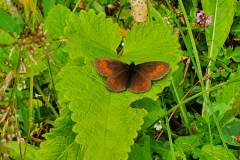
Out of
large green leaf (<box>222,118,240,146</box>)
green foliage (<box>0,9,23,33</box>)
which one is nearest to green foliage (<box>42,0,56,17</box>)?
green foliage (<box>0,9,23,33</box>)

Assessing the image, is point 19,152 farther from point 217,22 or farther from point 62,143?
point 217,22

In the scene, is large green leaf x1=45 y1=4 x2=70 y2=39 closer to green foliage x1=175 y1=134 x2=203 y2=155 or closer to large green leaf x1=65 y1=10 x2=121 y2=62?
large green leaf x1=65 y1=10 x2=121 y2=62

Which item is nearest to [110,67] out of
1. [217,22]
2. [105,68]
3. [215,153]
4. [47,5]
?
[105,68]

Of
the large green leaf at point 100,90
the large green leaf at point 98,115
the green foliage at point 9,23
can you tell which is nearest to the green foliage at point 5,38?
the green foliage at point 9,23

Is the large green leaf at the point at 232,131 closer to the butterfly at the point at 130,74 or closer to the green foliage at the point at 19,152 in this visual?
the butterfly at the point at 130,74

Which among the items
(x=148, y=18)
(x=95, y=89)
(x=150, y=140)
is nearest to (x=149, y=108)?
(x=150, y=140)
